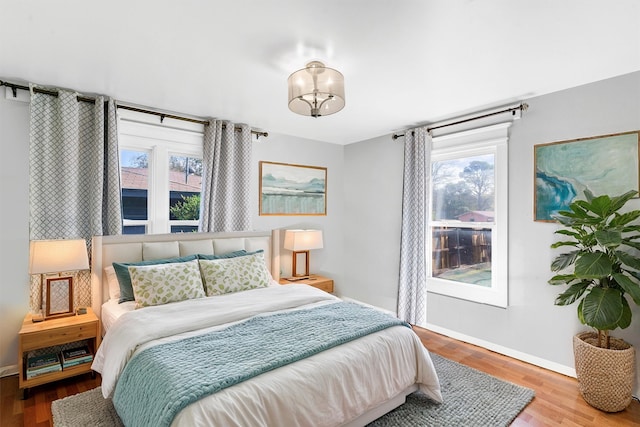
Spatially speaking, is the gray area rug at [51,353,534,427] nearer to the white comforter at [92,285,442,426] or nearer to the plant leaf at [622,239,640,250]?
the white comforter at [92,285,442,426]

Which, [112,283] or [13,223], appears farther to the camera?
[112,283]

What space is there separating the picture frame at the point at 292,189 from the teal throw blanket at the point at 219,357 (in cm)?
208

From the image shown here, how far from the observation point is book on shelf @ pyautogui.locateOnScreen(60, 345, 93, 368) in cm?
260

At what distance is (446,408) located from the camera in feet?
7.55

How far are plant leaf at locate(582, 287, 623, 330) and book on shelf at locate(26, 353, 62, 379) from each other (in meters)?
3.98

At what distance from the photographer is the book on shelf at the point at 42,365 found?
2.44 meters

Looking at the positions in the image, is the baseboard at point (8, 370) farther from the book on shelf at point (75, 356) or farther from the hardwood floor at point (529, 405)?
the book on shelf at point (75, 356)

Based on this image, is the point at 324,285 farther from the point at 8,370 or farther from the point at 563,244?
the point at 8,370

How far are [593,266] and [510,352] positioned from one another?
4.38ft

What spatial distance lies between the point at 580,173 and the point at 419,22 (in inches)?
78.1

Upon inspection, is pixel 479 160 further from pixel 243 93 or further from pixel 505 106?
pixel 243 93

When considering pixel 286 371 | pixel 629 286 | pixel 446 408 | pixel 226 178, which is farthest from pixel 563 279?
pixel 226 178

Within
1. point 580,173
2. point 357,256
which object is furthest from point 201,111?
point 580,173

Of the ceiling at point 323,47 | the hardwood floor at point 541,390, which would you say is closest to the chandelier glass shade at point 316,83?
the ceiling at point 323,47
